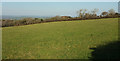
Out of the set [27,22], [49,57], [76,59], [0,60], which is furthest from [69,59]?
[27,22]

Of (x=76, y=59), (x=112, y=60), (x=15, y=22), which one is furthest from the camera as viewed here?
(x=15, y=22)

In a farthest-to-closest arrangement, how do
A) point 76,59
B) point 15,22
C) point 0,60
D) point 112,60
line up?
point 15,22, point 0,60, point 76,59, point 112,60

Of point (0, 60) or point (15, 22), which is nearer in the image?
point (0, 60)

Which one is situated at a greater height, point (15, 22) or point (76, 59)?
point (15, 22)

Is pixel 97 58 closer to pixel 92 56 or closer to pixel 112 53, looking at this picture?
pixel 92 56

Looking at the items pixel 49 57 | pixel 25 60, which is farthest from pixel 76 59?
pixel 25 60

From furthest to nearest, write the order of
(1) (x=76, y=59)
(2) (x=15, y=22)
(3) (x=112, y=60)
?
(2) (x=15, y=22) < (1) (x=76, y=59) < (3) (x=112, y=60)

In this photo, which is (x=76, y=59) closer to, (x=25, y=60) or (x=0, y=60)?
(x=25, y=60)

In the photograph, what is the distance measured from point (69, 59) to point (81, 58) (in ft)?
2.01

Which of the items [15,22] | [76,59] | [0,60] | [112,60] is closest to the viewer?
[112,60]

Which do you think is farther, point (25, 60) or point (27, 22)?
point (27, 22)

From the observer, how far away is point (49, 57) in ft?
17.8

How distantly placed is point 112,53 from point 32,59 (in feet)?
14.1

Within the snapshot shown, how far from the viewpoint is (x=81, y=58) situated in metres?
5.09
